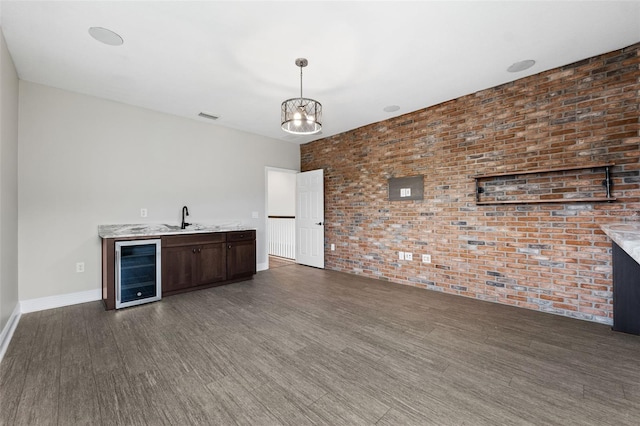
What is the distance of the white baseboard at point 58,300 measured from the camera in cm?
321

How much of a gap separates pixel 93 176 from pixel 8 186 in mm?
1028

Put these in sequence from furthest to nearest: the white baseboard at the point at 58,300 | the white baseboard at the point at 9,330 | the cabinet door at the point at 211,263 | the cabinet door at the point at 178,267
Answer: the cabinet door at the point at 211,263 → the cabinet door at the point at 178,267 → the white baseboard at the point at 58,300 → the white baseboard at the point at 9,330

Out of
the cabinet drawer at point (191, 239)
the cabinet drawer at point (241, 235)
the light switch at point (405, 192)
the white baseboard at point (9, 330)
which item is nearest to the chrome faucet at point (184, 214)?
the cabinet drawer at point (191, 239)

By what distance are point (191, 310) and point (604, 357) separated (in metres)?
3.85

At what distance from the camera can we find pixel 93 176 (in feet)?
12.1

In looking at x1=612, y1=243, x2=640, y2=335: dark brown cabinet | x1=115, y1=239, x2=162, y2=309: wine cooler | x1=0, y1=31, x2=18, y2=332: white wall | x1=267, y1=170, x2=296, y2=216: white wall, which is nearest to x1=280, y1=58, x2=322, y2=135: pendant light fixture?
x1=115, y1=239, x2=162, y2=309: wine cooler

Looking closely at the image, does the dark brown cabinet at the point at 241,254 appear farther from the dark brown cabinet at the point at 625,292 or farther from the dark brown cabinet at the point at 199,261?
the dark brown cabinet at the point at 625,292

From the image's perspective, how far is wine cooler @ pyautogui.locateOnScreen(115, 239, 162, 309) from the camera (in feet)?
10.8

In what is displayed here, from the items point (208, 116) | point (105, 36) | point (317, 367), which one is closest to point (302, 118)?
point (105, 36)

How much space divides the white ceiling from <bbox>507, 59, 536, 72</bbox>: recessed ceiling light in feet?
0.26

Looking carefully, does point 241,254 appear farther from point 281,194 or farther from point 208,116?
point 281,194

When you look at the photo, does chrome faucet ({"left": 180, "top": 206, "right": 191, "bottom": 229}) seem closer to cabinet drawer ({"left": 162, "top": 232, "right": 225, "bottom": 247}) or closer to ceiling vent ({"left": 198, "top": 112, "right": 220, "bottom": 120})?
cabinet drawer ({"left": 162, "top": 232, "right": 225, "bottom": 247})

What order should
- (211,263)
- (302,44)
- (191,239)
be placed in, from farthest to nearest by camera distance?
1. (211,263)
2. (191,239)
3. (302,44)

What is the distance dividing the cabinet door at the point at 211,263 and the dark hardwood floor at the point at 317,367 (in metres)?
0.84
